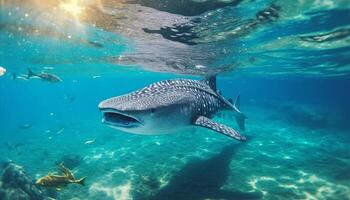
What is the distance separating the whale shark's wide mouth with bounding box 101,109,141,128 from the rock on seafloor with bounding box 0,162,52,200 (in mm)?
6698

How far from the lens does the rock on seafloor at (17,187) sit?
967cm

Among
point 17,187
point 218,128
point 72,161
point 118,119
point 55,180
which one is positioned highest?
point 118,119

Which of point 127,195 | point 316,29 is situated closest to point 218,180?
point 127,195

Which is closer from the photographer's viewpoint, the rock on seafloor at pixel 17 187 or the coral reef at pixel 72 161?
the rock on seafloor at pixel 17 187

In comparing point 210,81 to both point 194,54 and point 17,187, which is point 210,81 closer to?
point 17,187

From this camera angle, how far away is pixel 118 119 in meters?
4.99

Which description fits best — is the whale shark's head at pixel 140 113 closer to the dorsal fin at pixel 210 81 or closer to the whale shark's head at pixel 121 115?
the whale shark's head at pixel 121 115

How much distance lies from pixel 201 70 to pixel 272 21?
15437mm

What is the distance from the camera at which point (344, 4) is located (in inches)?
487

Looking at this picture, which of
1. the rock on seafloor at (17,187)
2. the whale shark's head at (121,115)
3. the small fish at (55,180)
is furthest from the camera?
the rock on seafloor at (17,187)

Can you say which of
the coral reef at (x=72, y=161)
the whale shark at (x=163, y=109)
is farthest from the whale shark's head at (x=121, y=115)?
the coral reef at (x=72, y=161)

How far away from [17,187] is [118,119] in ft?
23.4

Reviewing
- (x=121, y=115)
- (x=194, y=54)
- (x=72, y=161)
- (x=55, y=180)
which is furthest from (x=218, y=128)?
(x=194, y=54)

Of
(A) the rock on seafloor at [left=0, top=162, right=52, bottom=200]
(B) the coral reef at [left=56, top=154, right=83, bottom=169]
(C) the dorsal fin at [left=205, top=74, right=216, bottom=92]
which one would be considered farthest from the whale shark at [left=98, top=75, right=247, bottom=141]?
(B) the coral reef at [left=56, top=154, right=83, bottom=169]
